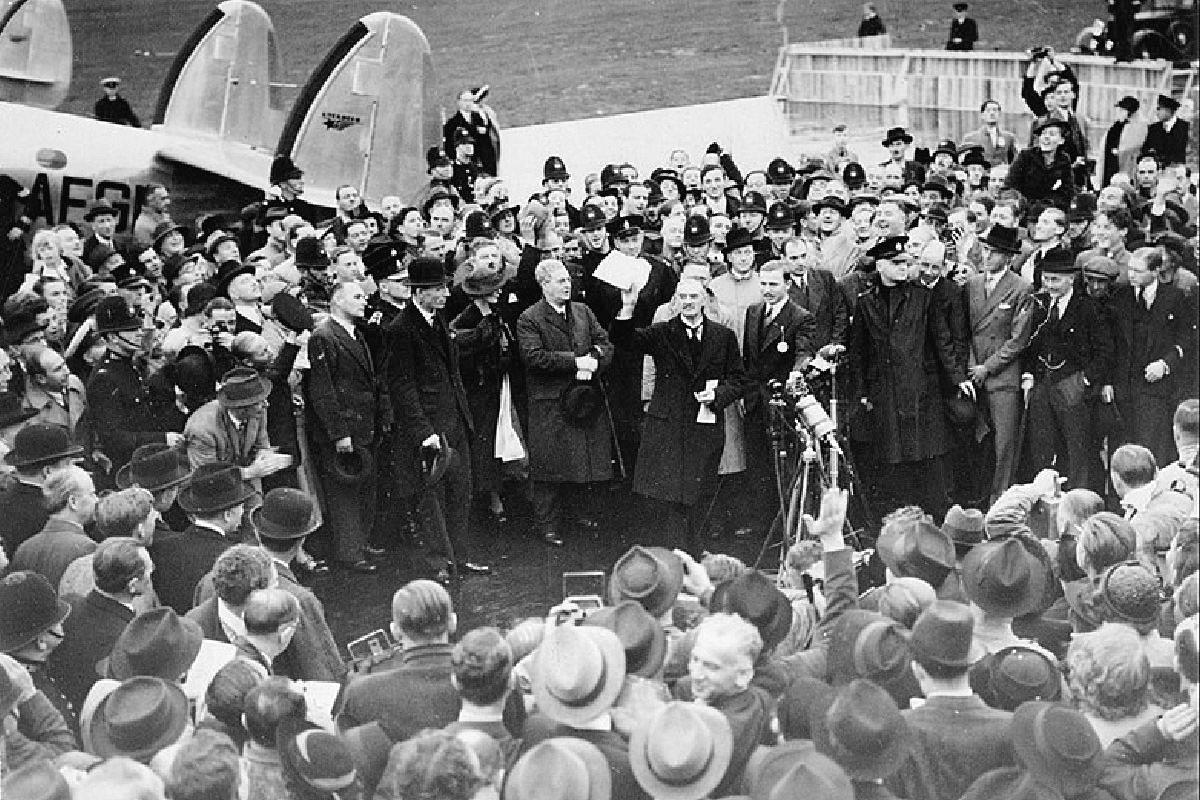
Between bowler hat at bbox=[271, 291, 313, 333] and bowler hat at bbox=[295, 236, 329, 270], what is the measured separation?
1.32 feet

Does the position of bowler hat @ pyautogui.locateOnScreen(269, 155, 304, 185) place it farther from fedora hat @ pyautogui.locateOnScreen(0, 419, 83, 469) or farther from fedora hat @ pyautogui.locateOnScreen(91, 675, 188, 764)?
fedora hat @ pyautogui.locateOnScreen(91, 675, 188, 764)

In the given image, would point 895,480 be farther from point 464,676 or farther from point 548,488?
point 464,676

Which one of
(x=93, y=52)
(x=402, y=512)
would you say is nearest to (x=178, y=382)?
(x=402, y=512)

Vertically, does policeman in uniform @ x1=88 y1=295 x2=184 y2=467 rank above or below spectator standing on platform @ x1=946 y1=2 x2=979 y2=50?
below

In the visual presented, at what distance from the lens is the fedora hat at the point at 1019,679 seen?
373 centimetres

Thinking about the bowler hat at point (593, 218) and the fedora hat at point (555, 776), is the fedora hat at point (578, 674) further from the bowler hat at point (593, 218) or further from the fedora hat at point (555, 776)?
the bowler hat at point (593, 218)

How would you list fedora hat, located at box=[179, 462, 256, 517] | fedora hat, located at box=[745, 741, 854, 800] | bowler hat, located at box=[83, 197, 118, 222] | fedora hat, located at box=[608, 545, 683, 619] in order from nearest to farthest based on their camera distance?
fedora hat, located at box=[745, 741, 854, 800]
fedora hat, located at box=[608, 545, 683, 619]
fedora hat, located at box=[179, 462, 256, 517]
bowler hat, located at box=[83, 197, 118, 222]

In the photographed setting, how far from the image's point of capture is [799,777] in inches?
126

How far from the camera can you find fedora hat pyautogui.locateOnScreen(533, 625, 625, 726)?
135 inches

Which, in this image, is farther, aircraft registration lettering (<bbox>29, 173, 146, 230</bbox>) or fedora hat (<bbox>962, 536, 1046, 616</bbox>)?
aircraft registration lettering (<bbox>29, 173, 146, 230</bbox>)

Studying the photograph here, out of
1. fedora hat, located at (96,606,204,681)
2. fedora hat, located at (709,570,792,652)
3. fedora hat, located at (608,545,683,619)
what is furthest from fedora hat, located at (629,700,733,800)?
fedora hat, located at (96,606,204,681)

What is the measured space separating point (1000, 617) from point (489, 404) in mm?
4149

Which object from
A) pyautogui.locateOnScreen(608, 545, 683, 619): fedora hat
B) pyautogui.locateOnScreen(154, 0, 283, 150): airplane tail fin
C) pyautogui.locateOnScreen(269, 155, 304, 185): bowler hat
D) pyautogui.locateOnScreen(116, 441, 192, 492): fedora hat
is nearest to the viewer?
pyautogui.locateOnScreen(608, 545, 683, 619): fedora hat

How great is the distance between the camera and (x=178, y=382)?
273 inches
